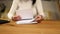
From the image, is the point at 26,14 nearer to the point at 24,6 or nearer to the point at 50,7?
the point at 24,6

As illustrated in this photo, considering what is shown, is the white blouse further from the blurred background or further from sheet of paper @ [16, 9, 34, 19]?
the blurred background

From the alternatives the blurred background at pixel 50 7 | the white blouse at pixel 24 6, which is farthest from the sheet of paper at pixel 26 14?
the blurred background at pixel 50 7

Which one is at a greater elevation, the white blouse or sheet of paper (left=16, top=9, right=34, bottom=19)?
the white blouse

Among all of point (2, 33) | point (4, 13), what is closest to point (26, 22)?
point (2, 33)

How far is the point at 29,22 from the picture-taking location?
1.30 meters

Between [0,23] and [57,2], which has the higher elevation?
[57,2]

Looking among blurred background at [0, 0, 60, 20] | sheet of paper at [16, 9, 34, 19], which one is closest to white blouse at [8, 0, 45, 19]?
sheet of paper at [16, 9, 34, 19]

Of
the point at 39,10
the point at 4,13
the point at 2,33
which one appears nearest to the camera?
the point at 2,33

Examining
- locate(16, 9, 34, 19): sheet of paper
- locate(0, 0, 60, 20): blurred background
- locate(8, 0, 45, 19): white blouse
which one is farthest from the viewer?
locate(0, 0, 60, 20): blurred background

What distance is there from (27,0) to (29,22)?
461mm

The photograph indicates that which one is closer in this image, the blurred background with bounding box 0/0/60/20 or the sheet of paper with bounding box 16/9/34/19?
the sheet of paper with bounding box 16/9/34/19

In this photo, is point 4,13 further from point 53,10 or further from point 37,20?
point 37,20

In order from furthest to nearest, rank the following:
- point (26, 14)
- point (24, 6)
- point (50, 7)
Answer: point (50, 7) < point (24, 6) < point (26, 14)

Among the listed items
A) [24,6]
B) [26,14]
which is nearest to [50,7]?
[24,6]
